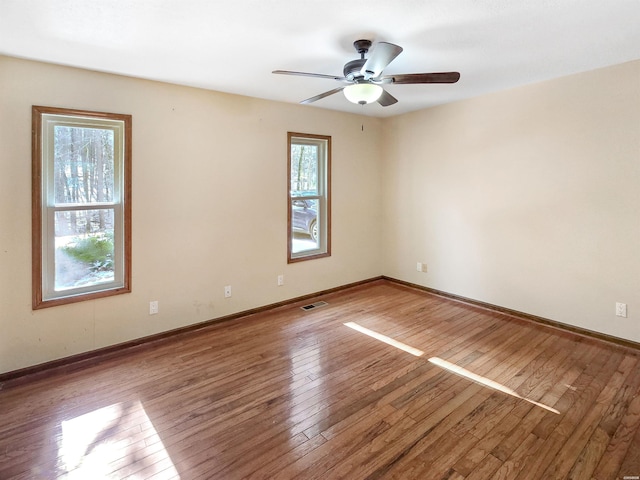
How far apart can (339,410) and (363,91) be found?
2212 millimetres

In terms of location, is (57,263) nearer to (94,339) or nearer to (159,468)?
(94,339)

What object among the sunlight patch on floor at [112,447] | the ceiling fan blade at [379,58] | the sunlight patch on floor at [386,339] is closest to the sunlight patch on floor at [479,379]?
the sunlight patch on floor at [386,339]

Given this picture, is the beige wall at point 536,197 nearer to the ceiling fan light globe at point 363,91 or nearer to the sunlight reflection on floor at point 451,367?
the sunlight reflection on floor at point 451,367

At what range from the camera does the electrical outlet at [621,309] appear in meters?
3.12

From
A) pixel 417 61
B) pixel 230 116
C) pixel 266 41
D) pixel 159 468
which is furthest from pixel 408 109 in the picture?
pixel 159 468

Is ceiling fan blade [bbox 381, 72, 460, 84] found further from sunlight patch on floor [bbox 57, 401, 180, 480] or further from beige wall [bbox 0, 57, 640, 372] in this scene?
sunlight patch on floor [bbox 57, 401, 180, 480]

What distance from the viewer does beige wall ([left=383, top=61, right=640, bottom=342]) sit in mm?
3076

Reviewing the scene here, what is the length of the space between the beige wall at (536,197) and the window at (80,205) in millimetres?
3572

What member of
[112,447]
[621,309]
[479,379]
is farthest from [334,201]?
[112,447]

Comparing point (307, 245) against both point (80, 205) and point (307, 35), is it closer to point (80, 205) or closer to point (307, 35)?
point (80, 205)

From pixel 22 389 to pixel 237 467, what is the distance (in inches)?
75.0

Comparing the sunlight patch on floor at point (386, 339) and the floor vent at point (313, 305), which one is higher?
the floor vent at point (313, 305)

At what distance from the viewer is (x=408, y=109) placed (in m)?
4.65

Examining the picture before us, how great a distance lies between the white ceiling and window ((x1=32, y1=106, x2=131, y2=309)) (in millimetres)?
508
